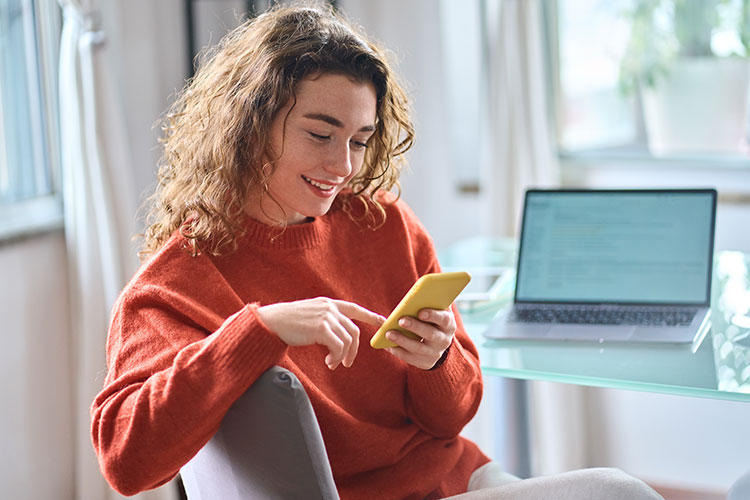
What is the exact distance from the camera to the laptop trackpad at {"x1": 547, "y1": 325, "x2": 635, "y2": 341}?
1462mm

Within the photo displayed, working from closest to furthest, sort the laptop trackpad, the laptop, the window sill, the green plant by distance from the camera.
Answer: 1. the laptop trackpad
2. the laptop
3. the window sill
4. the green plant

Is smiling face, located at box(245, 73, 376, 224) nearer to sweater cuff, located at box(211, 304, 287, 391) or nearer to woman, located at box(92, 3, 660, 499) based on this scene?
woman, located at box(92, 3, 660, 499)

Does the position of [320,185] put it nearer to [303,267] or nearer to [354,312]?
[303,267]

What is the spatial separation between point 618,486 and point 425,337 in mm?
322

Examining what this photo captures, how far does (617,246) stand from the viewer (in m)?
1.67

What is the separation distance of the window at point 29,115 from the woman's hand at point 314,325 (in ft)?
4.27

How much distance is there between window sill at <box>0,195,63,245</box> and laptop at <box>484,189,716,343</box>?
118 cm

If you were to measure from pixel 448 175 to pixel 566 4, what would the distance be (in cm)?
62

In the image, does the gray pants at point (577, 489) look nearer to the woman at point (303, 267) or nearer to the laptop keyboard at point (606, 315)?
the woman at point (303, 267)

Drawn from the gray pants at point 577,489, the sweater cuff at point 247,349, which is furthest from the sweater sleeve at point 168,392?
the gray pants at point 577,489

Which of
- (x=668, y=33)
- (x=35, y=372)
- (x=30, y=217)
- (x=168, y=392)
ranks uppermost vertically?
(x=668, y=33)

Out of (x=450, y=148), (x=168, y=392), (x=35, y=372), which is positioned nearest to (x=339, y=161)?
(x=168, y=392)

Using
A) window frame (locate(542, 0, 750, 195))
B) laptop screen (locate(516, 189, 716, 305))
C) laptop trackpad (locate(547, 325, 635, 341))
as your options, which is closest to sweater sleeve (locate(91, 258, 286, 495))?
laptop trackpad (locate(547, 325, 635, 341))

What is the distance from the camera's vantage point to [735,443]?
2.48m
